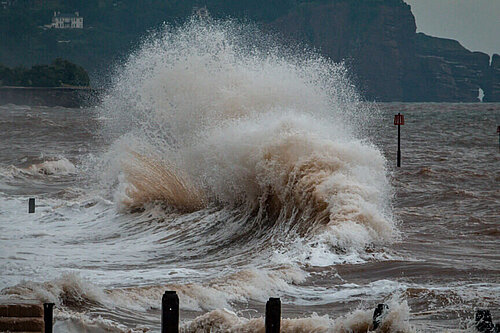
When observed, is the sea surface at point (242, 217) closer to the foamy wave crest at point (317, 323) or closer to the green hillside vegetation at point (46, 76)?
the foamy wave crest at point (317, 323)

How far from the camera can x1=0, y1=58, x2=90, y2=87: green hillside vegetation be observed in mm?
126375

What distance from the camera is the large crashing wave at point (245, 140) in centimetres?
1166

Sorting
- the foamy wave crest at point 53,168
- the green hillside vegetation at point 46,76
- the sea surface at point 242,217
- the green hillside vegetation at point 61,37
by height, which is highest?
the green hillside vegetation at point 61,37

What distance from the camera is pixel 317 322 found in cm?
624

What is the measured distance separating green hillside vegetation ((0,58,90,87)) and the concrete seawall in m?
4.92

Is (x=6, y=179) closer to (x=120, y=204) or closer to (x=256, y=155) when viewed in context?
(x=120, y=204)

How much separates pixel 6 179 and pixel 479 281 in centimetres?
1554

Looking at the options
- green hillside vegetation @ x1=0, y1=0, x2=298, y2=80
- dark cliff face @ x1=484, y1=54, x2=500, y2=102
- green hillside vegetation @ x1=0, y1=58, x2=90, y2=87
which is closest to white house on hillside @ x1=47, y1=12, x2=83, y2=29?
green hillside vegetation @ x1=0, y1=0, x2=298, y2=80

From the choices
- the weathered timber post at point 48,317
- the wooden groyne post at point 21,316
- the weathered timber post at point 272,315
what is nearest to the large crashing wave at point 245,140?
the weathered timber post at point 272,315

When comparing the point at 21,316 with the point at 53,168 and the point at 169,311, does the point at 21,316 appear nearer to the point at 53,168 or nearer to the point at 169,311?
the point at 169,311

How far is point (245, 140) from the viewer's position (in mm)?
13539

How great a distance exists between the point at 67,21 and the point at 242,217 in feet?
604

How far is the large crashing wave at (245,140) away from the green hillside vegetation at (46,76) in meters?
109

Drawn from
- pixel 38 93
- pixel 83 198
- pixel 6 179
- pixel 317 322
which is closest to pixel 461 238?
pixel 317 322
